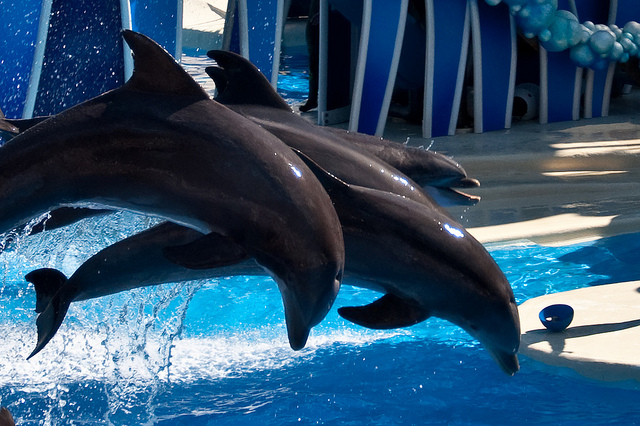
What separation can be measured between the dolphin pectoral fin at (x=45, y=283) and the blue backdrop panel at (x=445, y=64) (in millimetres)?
6955

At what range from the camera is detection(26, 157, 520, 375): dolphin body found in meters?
3.41

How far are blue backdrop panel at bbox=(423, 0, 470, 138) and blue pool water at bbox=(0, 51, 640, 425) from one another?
3580 millimetres

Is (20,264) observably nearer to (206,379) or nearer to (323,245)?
(206,379)

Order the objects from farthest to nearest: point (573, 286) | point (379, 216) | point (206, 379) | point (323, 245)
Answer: point (573, 286) < point (206, 379) < point (379, 216) < point (323, 245)

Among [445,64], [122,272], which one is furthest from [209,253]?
[445,64]

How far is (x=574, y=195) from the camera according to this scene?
902cm

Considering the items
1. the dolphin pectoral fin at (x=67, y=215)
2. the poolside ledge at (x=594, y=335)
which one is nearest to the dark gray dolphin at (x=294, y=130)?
the dolphin pectoral fin at (x=67, y=215)

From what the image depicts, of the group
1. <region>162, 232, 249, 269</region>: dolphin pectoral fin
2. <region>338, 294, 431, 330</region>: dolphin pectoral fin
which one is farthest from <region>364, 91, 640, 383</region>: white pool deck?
<region>162, 232, 249, 269</region>: dolphin pectoral fin

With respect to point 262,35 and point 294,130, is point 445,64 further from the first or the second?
point 294,130

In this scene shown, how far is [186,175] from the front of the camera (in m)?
2.99

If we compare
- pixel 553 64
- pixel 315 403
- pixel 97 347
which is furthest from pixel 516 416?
pixel 553 64

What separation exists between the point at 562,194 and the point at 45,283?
647 centimetres

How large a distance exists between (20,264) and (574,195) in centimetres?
574

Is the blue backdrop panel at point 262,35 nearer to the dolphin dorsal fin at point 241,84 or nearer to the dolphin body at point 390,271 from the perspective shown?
the dolphin body at point 390,271
